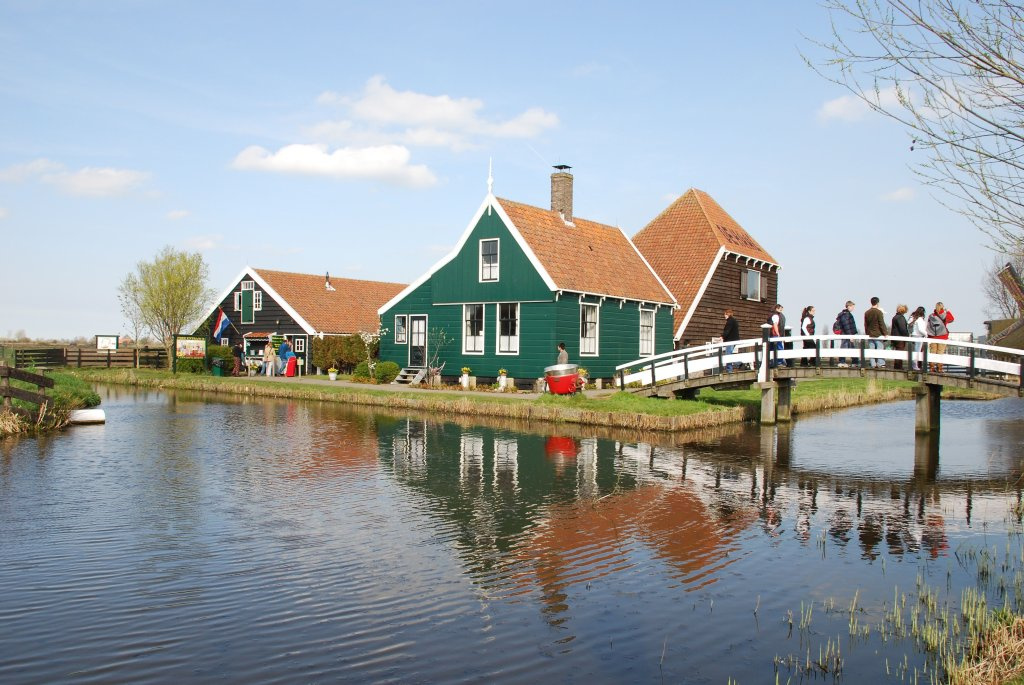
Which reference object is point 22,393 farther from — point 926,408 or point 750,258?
point 750,258

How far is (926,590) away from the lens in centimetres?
867

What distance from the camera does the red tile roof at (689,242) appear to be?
36.0m

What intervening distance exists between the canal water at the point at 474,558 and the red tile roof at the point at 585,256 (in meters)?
12.4

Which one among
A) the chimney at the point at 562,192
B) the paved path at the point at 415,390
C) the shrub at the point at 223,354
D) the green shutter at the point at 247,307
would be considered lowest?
the paved path at the point at 415,390

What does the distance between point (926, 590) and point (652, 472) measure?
729 cm

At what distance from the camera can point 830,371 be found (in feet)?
74.8

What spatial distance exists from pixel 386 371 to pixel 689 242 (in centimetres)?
1425

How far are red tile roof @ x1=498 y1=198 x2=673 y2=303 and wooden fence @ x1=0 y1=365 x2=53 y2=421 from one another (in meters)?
15.5

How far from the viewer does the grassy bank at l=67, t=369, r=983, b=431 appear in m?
22.7

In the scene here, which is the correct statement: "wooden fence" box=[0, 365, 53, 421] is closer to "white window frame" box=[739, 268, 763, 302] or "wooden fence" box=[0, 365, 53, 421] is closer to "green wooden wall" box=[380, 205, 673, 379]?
"green wooden wall" box=[380, 205, 673, 379]

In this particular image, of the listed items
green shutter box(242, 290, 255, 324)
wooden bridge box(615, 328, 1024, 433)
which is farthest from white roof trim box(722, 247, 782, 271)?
green shutter box(242, 290, 255, 324)

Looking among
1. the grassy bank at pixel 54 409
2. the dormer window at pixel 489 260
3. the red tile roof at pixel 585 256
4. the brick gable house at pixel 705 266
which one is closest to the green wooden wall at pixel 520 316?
the dormer window at pixel 489 260

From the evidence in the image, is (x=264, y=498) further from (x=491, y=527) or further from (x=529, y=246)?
(x=529, y=246)

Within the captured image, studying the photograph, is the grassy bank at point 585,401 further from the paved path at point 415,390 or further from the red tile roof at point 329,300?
the red tile roof at point 329,300
